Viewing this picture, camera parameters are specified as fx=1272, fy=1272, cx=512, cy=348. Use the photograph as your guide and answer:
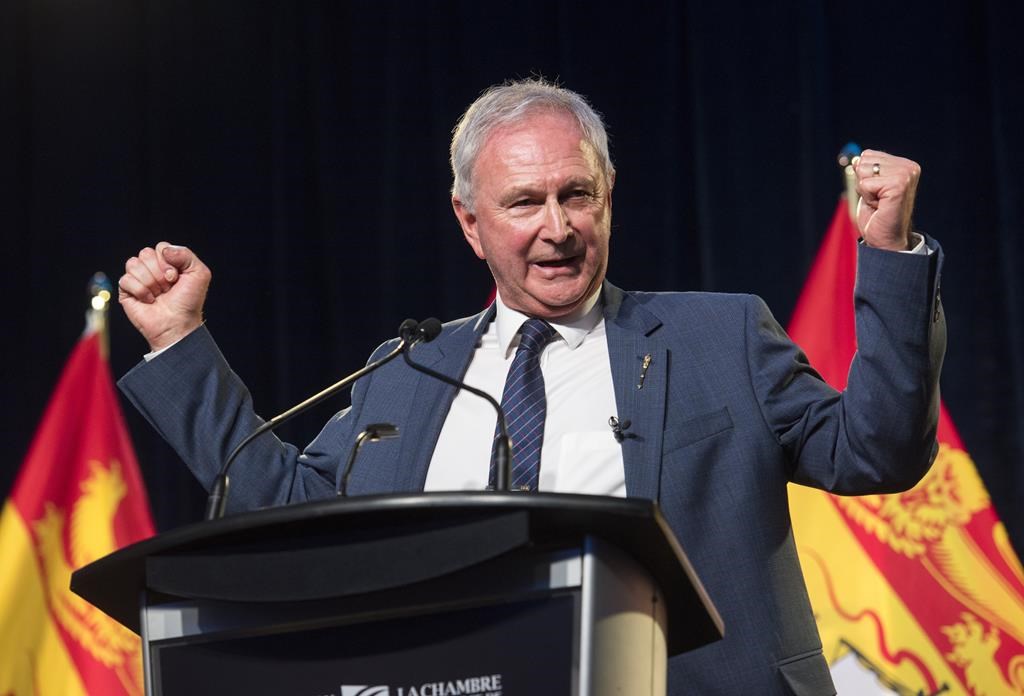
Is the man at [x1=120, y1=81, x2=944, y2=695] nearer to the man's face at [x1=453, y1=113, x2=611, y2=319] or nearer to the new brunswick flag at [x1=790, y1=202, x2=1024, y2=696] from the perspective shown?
the man's face at [x1=453, y1=113, x2=611, y2=319]

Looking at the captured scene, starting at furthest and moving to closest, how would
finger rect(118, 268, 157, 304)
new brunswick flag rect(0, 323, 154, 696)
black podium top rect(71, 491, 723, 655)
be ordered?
new brunswick flag rect(0, 323, 154, 696)
finger rect(118, 268, 157, 304)
black podium top rect(71, 491, 723, 655)

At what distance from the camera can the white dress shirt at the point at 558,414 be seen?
1.64 metres

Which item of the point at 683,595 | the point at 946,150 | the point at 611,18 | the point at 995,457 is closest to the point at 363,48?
the point at 611,18

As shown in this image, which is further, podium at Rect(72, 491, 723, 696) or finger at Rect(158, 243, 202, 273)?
finger at Rect(158, 243, 202, 273)

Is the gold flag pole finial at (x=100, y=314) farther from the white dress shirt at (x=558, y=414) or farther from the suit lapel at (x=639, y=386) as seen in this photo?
the suit lapel at (x=639, y=386)

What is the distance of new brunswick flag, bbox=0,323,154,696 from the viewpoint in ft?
9.89

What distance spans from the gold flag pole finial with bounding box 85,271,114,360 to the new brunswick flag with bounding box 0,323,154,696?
0.02 metres

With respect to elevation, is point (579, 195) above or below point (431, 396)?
above

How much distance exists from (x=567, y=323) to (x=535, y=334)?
3.3 inches

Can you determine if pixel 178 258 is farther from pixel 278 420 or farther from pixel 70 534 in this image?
pixel 70 534

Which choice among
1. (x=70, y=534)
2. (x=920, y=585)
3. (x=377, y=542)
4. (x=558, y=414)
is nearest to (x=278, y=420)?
(x=377, y=542)

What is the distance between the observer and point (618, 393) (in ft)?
5.49

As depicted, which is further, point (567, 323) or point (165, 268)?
point (567, 323)

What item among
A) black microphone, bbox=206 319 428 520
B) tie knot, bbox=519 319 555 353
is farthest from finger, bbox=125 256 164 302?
tie knot, bbox=519 319 555 353
